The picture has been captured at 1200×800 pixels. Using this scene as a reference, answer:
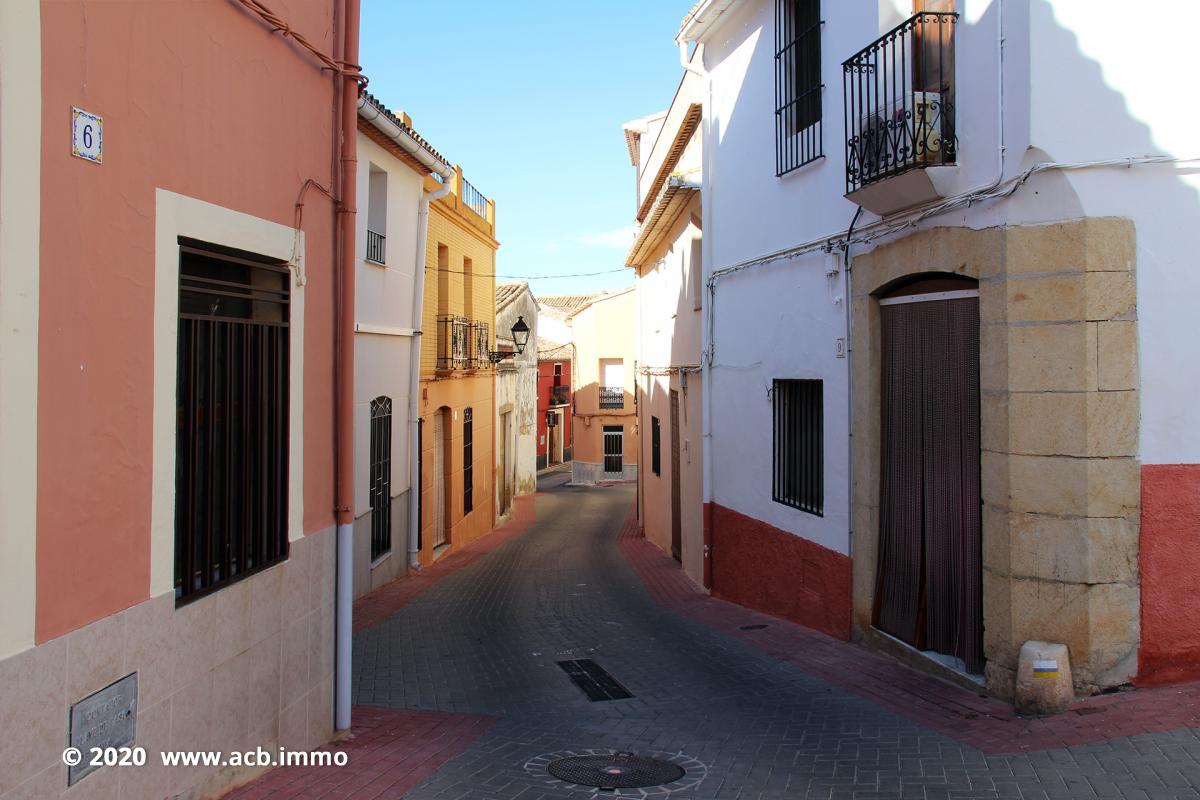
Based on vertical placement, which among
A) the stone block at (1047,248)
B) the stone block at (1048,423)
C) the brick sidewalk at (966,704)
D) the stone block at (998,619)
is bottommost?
the brick sidewalk at (966,704)

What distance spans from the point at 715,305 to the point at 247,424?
7.80m

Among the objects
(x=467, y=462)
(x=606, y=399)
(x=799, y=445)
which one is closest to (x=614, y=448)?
(x=606, y=399)

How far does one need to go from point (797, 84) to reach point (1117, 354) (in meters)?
4.86

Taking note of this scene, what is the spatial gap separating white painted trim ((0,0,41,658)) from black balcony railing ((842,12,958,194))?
5136 millimetres

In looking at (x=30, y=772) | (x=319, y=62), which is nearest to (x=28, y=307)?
(x=30, y=772)

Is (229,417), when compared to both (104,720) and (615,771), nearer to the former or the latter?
(104,720)

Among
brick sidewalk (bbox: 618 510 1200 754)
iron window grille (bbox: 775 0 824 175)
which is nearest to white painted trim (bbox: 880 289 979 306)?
iron window grille (bbox: 775 0 824 175)

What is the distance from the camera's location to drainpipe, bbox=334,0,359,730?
6188mm

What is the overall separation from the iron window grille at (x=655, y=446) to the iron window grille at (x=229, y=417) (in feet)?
43.6

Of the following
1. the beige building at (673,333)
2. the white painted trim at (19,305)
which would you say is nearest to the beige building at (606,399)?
the beige building at (673,333)

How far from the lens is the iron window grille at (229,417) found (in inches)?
180

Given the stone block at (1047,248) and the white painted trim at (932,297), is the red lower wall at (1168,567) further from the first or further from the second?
the white painted trim at (932,297)

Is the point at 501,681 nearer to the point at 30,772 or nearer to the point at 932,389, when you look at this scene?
the point at 932,389

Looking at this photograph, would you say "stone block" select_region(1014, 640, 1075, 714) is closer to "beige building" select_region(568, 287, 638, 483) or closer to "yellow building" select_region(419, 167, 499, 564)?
"yellow building" select_region(419, 167, 499, 564)
